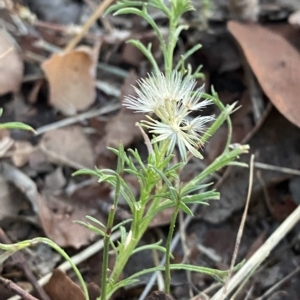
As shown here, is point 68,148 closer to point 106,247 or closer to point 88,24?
point 88,24

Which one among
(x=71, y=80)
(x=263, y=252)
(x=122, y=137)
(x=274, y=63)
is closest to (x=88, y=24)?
(x=71, y=80)

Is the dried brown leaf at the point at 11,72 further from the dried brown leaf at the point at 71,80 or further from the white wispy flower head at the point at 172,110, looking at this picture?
the white wispy flower head at the point at 172,110

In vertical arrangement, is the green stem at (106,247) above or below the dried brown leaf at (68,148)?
above

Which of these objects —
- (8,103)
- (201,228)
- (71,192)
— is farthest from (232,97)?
(8,103)

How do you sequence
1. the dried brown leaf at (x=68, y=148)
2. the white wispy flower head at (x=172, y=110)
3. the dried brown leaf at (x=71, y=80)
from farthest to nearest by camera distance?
the dried brown leaf at (x=71, y=80) < the dried brown leaf at (x=68, y=148) < the white wispy flower head at (x=172, y=110)

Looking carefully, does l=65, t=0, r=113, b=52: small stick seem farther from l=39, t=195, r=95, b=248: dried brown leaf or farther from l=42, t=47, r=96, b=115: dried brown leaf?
l=39, t=195, r=95, b=248: dried brown leaf

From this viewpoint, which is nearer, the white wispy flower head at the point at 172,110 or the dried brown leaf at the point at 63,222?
the white wispy flower head at the point at 172,110

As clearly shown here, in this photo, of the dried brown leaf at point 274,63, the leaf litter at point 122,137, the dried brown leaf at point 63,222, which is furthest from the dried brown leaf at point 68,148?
the dried brown leaf at point 274,63

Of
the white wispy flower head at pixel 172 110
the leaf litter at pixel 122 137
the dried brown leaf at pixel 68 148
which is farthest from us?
the dried brown leaf at pixel 68 148

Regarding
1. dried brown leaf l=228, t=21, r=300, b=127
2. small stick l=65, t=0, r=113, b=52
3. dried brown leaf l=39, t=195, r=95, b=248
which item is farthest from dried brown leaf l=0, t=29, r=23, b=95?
dried brown leaf l=228, t=21, r=300, b=127
